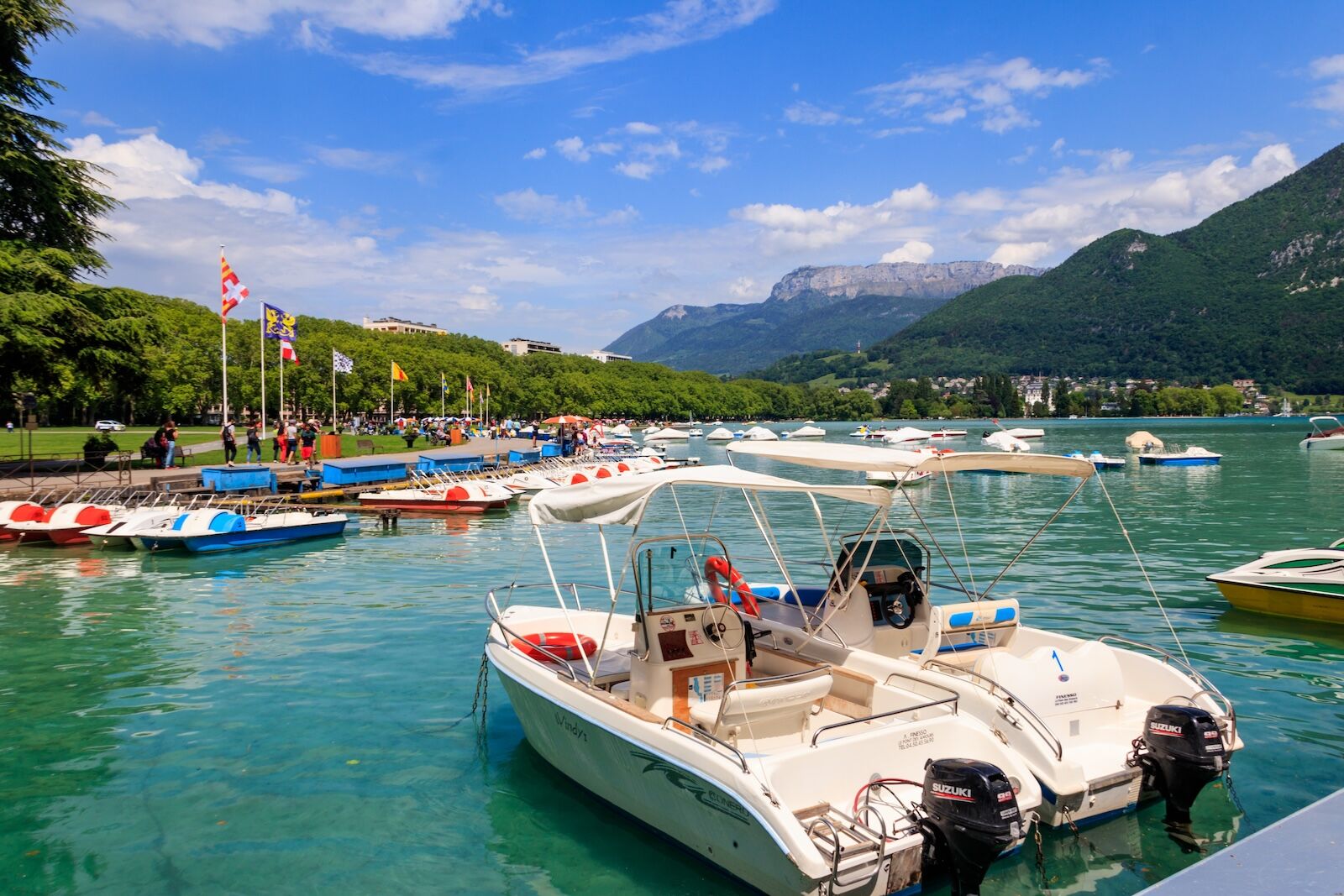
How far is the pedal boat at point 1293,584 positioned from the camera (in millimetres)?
15164

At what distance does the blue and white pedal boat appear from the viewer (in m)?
24.3

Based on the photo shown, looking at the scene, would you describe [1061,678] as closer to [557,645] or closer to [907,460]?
[907,460]

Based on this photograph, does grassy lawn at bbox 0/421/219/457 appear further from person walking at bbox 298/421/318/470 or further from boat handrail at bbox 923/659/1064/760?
boat handrail at bbox 923/659/1064/760

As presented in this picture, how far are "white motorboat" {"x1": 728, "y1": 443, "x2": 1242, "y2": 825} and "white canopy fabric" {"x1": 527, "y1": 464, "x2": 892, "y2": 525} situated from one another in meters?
1.90

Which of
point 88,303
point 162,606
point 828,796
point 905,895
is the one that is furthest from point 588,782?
point 88,303

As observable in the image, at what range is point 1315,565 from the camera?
1566 cm

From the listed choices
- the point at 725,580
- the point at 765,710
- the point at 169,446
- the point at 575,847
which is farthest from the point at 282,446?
the point at 765,710

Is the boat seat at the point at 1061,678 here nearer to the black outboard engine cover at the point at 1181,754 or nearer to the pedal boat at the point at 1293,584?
the black outboard engine cover at the point at 1181,754

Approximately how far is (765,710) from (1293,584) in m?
13.3

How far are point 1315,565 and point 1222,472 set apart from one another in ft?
148

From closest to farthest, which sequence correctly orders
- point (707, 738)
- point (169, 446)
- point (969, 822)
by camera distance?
point (969, 822) < point (707, 738) < point (169, 446)

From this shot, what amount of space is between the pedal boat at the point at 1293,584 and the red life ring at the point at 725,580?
1065 centimetres

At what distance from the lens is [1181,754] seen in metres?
7.46

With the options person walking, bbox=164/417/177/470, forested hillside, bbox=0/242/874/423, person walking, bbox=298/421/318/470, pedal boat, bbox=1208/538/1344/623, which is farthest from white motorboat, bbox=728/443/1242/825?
person walking, bbox=298/421/318/470
